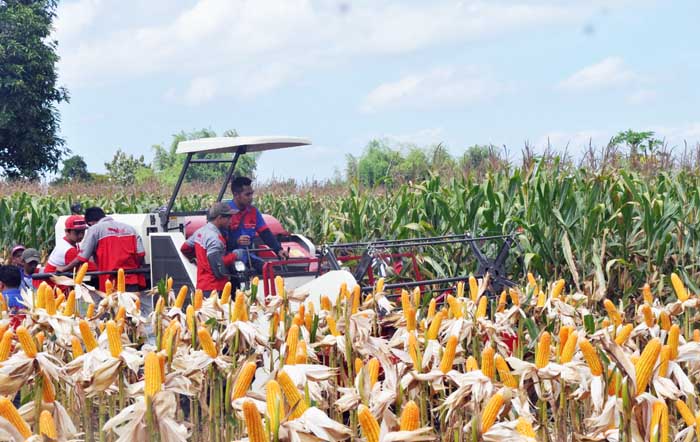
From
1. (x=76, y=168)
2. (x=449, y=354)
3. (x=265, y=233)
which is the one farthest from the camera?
(x=76, y=168)

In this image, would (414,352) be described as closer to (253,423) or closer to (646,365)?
(646,365)

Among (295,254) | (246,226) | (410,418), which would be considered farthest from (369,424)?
(295,254)

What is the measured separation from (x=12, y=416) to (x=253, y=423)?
728mm

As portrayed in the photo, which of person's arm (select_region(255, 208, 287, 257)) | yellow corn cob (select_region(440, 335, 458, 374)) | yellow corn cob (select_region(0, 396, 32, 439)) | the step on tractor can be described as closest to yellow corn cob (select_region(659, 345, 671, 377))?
yellow corn cob (select_region(440, 335, 458, 374))

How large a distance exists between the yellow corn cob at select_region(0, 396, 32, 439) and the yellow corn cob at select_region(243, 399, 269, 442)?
70 centimetres

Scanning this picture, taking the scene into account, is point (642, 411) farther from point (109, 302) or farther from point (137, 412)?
point (109, 302)

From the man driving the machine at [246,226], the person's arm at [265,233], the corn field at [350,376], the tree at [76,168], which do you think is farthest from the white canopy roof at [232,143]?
the tree at [76,168]

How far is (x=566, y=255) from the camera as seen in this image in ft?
25.9

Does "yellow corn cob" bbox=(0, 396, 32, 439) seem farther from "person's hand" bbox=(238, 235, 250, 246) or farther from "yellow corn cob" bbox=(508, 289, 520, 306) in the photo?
"person's hand" bbox=(238, 235, 250, 246)

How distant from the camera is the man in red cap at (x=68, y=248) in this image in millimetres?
8820

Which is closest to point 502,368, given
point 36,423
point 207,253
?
point 36,423

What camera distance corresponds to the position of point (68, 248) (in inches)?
350

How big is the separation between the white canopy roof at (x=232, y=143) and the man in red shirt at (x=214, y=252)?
2.63ft

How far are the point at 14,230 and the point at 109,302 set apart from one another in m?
10.3
